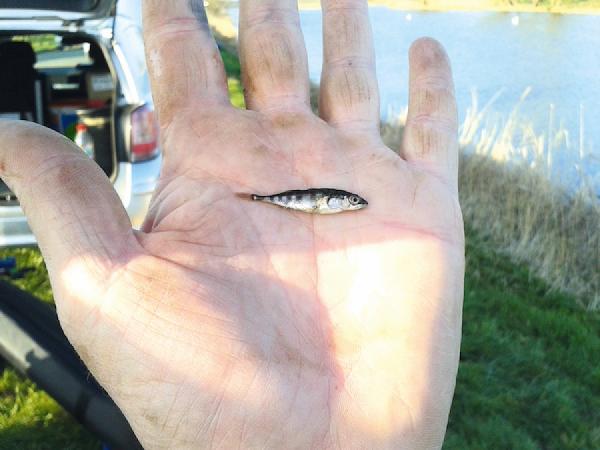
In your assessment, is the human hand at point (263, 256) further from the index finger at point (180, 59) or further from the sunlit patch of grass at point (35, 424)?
the sunlit patch of grass at point (35, 424)

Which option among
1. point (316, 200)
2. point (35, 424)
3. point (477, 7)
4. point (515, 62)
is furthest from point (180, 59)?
point (477, 7)

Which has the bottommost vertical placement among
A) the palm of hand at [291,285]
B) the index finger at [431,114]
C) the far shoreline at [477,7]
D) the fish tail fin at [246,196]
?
the palm of hand at [291,285]

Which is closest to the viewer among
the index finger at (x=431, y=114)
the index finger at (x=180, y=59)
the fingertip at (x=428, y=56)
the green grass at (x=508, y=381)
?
the index finger at (x=180, y=59)

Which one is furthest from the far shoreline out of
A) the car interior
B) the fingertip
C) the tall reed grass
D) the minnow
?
the minnow

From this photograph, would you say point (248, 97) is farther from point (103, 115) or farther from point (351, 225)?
point (103, 115)

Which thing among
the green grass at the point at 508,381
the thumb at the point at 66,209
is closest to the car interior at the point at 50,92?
the green grass at the point at 508,381

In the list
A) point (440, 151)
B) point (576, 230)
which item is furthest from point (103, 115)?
point (576, 230)
